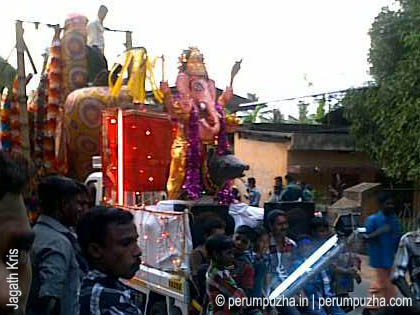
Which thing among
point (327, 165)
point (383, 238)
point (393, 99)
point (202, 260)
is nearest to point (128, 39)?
point (383, 238)

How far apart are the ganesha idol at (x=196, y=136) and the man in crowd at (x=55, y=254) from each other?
425cm

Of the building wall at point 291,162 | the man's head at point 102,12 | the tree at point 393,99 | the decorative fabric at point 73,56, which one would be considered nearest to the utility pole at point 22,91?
the decorative fabric at point 73,56

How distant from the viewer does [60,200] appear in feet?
11.7

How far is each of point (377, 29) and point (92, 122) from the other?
37.5ft

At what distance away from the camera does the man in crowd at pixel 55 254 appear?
10.2 feet

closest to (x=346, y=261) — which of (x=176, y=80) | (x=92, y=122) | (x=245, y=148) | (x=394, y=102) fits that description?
(x=176, y=80)

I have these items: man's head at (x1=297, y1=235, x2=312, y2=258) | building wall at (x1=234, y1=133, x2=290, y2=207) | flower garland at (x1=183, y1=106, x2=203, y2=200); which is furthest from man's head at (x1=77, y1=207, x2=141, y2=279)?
building wall at (x1=234, y1=133, x2=290, y2=207)

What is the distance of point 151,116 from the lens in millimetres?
8273

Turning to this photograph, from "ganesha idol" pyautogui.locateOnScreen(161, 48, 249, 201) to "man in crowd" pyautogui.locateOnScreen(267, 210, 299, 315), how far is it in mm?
1982

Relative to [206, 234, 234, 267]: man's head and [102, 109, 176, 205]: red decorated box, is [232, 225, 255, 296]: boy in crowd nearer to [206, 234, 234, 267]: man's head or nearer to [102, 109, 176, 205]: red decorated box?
[206, 234, 234, 267]: man's head

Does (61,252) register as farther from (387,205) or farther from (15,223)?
(387,205)

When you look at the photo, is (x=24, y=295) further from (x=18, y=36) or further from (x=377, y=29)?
(x=377, y=29)

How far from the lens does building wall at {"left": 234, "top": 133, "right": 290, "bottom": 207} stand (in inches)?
789

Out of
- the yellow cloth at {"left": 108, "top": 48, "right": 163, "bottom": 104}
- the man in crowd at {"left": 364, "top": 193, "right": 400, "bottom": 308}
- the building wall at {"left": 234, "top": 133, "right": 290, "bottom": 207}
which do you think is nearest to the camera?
the man in crowd at {"left": 364, "top": 193, "right": 400, "bottom": 308}
